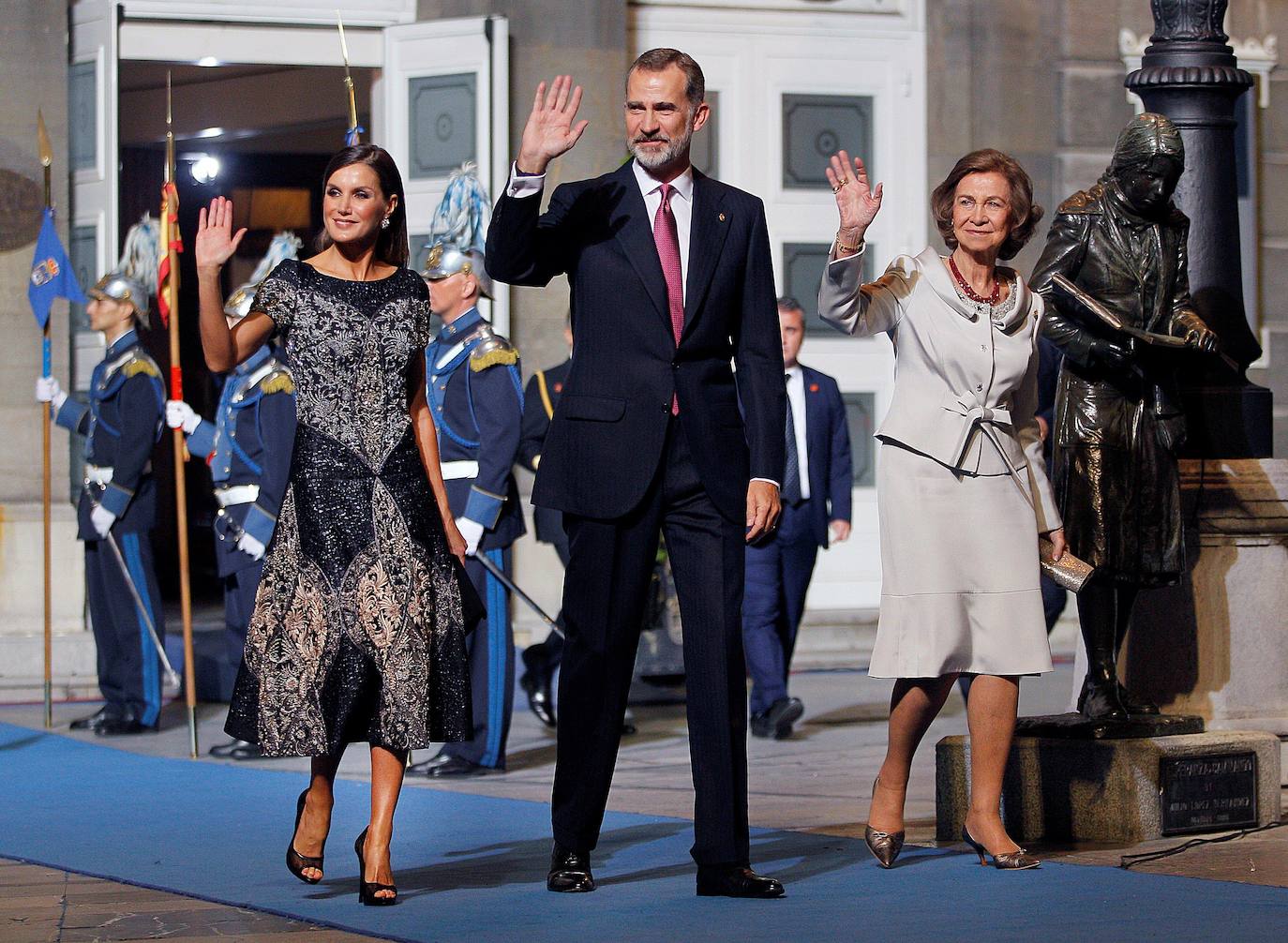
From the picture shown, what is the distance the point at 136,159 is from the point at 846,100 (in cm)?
704

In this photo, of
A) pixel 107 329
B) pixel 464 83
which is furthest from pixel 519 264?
pixel 464 83

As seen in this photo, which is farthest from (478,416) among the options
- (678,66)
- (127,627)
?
(678,66)

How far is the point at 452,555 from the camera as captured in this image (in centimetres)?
563

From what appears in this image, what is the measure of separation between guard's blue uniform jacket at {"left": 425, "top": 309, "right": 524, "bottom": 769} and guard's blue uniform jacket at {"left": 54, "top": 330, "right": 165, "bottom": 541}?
178 cm

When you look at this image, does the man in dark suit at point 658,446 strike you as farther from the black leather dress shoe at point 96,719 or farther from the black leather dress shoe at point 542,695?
the black leather dress shoe at point 96,719

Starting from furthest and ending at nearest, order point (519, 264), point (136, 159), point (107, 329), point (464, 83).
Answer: point (136, 159), point (464, 83), point (107, 329), point (519, 264)

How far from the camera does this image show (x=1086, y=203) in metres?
6.66

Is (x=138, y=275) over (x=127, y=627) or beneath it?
over

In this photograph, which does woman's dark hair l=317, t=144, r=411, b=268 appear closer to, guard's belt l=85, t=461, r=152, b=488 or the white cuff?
the white cuff

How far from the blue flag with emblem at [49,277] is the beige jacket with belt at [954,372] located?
5179 mm

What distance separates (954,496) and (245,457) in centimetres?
423

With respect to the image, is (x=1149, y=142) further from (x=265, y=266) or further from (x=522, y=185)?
(x=265, y=266)

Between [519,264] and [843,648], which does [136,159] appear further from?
[519,264]

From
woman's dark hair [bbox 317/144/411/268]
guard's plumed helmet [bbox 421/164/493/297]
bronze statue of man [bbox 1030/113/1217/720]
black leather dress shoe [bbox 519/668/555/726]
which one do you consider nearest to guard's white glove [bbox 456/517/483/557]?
guard's plumed helmet [bbox 421/164/493/297]
